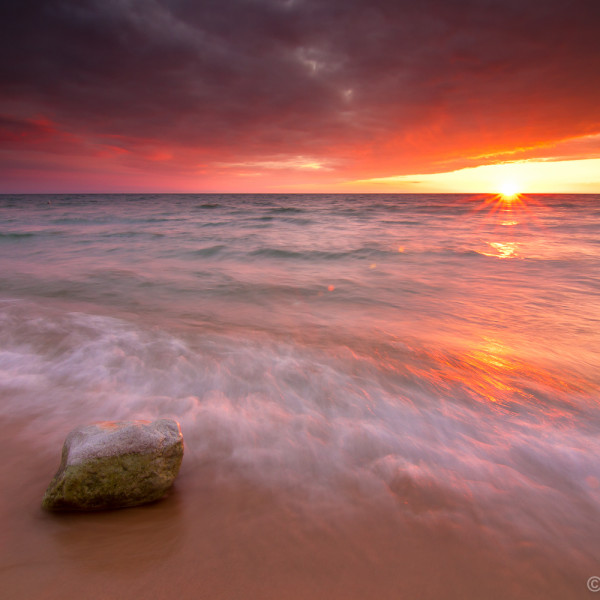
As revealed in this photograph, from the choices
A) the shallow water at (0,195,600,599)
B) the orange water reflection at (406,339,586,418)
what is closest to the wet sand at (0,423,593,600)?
the shallow water at (0,195,600,599)

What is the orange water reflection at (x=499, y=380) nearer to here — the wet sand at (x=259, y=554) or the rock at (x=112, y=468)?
the wet sand at (x=259, y=554)

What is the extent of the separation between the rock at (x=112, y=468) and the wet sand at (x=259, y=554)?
0.08m

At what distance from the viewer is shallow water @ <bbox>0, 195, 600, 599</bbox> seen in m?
1.68

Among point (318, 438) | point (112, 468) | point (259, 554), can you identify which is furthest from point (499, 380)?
point (112, 468)

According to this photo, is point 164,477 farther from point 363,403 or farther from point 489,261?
point 489,261

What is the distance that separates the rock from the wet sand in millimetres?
83

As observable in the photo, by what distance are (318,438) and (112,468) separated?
146 centimetres

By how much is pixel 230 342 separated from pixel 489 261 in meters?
9.15

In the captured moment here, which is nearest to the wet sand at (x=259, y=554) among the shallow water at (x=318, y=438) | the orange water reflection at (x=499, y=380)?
the shallow water at (x=318, y=438)

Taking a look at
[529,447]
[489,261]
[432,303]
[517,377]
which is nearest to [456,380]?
[517,377]

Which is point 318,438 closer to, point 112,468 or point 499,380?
point 112,468

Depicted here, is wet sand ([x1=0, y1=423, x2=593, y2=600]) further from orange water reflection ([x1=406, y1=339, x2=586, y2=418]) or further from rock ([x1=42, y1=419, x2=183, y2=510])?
orange water reflection ([x1=406, y1=339, x2=586, y2=418])

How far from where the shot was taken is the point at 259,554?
174 centimetres

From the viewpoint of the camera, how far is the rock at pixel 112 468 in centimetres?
183
